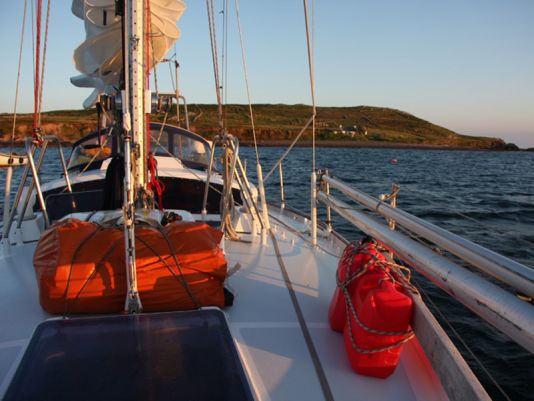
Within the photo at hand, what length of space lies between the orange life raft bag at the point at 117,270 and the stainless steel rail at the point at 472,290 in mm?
1107

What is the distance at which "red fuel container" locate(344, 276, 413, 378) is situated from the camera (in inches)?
83.4

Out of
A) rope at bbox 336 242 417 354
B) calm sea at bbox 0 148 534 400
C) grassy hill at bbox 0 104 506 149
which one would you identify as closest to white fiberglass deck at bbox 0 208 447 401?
rope at bbox 336 242 417 354

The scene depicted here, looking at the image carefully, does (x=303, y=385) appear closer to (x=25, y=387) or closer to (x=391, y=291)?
(x=391, y=291)

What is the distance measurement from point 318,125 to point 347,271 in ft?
371

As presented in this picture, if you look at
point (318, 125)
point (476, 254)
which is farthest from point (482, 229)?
point (318, 125)

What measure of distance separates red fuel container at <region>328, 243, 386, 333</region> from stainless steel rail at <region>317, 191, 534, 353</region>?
0.11 metres

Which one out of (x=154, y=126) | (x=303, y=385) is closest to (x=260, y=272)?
(x=303, y=385)

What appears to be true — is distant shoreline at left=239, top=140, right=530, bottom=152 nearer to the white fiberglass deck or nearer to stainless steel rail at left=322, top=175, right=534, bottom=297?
the white fiberglass deck

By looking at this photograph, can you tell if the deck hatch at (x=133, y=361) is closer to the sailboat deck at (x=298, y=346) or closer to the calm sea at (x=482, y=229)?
the sailboat deck at (x=298, y=346)

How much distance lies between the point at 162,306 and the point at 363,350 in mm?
1211

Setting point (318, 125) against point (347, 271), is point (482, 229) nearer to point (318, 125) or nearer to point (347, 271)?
point (347, 271)

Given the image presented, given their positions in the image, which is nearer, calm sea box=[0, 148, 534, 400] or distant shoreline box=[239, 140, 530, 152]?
calm sea box=[0, 148, 534, 400]

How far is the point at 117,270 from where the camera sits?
2.67 metres

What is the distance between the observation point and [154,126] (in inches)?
272
